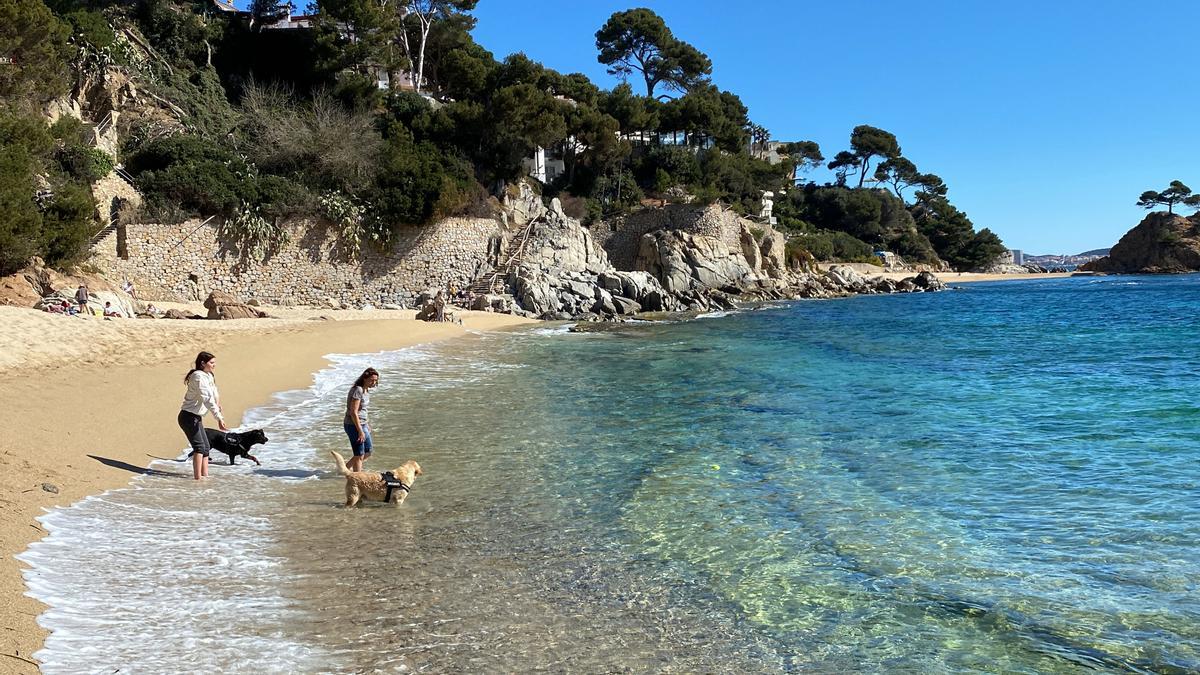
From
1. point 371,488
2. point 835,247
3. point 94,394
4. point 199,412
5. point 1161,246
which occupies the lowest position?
point 371,488

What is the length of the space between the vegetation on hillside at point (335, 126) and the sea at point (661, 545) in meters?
17.3

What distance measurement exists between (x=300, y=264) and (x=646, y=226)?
929 inches

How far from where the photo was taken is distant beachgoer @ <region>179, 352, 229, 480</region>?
817 centimetres

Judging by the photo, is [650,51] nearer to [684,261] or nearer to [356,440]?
[684,261]

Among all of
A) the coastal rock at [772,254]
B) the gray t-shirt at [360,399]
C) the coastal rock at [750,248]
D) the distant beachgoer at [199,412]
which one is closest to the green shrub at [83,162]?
the distant beachgoer at [199,412]

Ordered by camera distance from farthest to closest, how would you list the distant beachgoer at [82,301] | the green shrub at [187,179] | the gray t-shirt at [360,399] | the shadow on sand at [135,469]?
the green shrub at [187,179] < the distant beachgoer at [82,301] < the gray t-shirt at [360,399] < the shadow on sand at [135,469]

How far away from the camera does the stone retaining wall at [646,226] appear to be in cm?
4834

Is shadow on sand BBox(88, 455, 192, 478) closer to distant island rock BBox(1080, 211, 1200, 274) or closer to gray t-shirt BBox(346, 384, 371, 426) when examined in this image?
gray t-shirt BBox(346, 384, 371, 426)

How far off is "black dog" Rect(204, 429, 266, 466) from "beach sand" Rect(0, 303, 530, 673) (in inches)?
30.5

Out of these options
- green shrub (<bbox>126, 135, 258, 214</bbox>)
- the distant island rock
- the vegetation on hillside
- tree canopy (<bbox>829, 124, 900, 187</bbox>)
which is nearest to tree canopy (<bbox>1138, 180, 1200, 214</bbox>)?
the distant island rock

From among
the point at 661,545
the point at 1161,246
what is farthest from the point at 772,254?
the point at 1161,246

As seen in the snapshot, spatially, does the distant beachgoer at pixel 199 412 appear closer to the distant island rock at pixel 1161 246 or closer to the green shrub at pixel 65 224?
the green shrub at pixel 65 224

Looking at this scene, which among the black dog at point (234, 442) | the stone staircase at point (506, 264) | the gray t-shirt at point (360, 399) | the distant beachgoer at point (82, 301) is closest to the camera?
the gray t-shirt at point (360, 399)

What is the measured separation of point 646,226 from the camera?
160 ft
